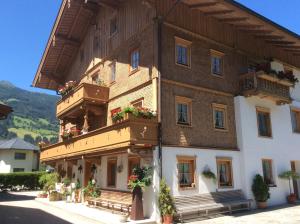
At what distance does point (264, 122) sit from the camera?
67.8 ft

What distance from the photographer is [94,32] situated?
78.7 feet

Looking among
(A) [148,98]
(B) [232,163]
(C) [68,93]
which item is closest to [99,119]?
(C) [68,93]

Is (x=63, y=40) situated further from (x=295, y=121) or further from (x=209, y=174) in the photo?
(x=295, y=121)

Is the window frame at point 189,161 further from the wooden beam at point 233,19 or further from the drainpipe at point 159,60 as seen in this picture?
the wooden beam at point 233,19

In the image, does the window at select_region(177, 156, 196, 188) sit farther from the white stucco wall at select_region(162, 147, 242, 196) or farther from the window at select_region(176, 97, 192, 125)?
the window at select_region(176, 97, 192, 125)

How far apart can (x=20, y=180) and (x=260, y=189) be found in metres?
31.6

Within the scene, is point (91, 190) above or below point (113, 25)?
below

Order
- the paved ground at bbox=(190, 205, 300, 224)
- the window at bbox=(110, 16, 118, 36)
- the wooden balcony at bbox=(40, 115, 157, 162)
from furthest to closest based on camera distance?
1. the window at bbox=(110, 16, 118, 36)
2. the paved ground at bbox=(190, 205, 300, 224)
3. the wooden balcony at bbox=(40, 115, 157, 162)

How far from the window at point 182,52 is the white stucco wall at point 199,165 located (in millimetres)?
4886

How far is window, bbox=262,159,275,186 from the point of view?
19609mm

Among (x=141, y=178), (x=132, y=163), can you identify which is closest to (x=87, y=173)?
(x=132, y=163)

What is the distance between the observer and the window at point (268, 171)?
19609 mm

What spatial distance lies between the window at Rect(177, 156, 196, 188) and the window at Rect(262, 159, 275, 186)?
6171mm

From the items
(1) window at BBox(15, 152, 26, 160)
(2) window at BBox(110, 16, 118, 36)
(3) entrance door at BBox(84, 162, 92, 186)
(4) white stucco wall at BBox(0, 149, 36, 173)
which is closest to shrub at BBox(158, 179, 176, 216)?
(3) entrance door at BBox(84, 162, 92, 186)
